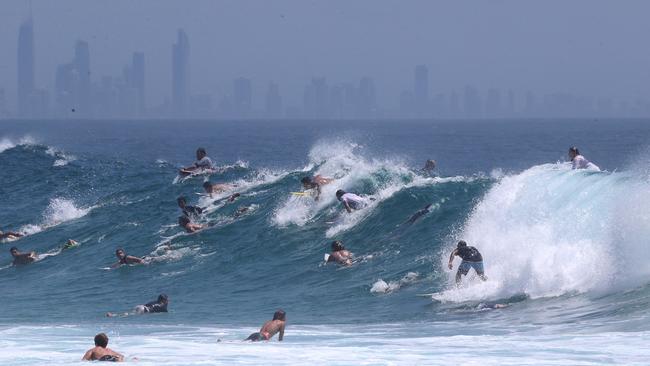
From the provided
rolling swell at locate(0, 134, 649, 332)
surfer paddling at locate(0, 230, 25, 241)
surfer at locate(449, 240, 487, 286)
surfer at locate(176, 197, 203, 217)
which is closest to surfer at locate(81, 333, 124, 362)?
rolling swell at locate(0, 134, 649, 332)

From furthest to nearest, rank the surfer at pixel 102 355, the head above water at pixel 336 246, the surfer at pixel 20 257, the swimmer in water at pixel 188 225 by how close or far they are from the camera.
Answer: the swimmer in water at pixel 188 225, the surfer at pixel 20 257, the head above water at pixel 336 246, the surfer at pixel 102 355

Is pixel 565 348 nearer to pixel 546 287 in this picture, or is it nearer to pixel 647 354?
pixel 647 354

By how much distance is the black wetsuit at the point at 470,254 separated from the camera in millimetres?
A: 22391

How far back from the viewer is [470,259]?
73.5ft

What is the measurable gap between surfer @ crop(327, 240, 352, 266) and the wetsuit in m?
4.71

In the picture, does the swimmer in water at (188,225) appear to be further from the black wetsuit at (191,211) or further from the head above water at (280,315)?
the head above water at (280,315)

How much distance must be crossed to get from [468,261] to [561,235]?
76.9 inches

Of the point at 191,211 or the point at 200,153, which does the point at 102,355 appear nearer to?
the point at 191,211

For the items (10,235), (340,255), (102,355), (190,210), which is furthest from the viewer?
(10,235)

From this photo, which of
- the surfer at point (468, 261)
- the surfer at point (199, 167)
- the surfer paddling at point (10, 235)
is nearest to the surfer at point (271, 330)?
the surfer at point (468, 261)

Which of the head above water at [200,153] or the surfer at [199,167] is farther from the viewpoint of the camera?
the surfer at [199,167]

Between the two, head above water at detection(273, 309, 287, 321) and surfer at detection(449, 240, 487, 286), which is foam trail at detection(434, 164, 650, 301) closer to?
surfer at detection(449, 240, 487, 286)

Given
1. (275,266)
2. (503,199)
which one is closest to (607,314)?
(503,199)

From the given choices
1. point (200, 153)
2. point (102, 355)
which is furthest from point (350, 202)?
point (102, 355)
